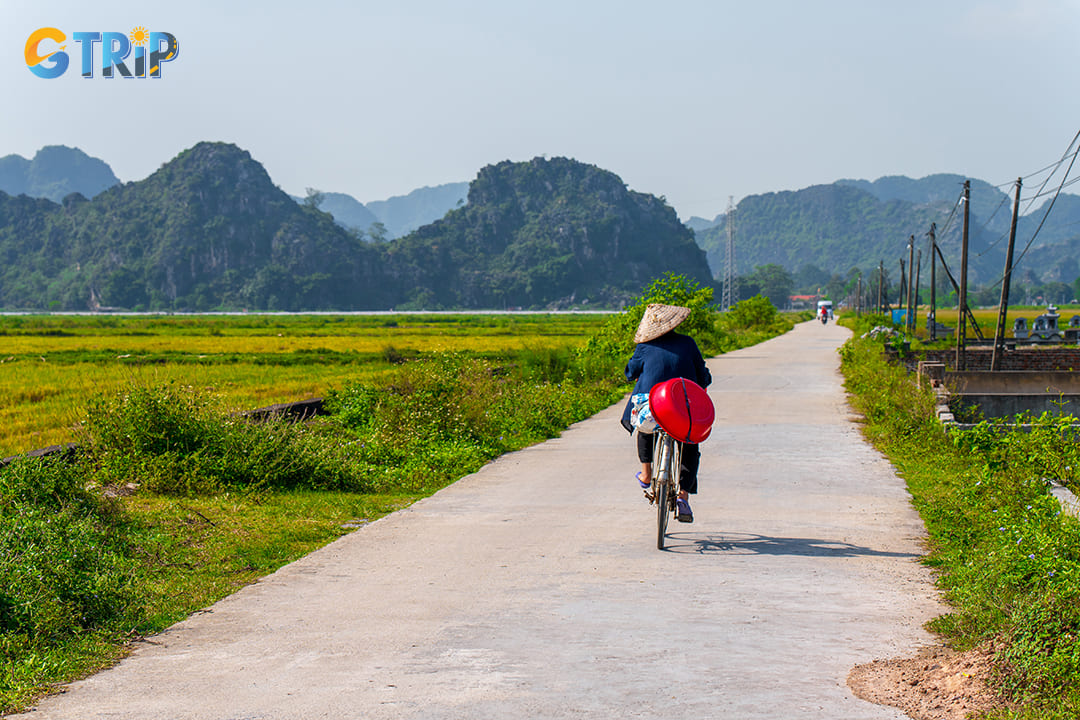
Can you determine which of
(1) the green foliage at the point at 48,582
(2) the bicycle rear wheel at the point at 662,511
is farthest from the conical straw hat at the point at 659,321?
(1) the green foliage at the point at 48,582

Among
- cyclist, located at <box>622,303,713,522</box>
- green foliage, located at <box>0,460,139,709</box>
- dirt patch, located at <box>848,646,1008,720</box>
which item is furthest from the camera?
cyclist, located at <box>622,303,713,522</box>

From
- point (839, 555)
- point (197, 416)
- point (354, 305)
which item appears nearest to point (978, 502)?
point (839, 555)

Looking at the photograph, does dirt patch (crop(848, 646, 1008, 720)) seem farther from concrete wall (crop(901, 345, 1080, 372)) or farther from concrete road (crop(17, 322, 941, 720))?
concrete wall (crop(901, 345, 1080, 372))

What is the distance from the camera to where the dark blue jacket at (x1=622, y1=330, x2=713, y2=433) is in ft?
24.0

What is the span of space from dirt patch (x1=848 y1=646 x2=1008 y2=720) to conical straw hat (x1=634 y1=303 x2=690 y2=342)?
3.25 m

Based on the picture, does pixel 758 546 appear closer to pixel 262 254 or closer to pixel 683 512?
pixel 683 512

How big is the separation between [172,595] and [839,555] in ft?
13.7

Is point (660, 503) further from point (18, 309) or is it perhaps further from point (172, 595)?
point (18, 309)

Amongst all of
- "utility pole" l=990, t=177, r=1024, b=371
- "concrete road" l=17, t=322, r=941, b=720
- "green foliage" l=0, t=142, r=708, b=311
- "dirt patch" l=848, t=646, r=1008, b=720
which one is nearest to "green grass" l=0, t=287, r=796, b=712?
"concrete road" l=17, t=322, r=941, b=720

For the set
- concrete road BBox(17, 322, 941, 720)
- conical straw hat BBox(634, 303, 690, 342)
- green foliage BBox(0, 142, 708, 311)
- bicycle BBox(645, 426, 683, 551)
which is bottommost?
concrete road BBox(17, 322, 941, 720)

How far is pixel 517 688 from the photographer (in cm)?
418

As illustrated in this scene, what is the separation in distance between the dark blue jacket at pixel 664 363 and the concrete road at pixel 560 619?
1.12 meters

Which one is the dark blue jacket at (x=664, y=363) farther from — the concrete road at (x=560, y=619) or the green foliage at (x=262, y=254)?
the green foliage at (x=262, y=254)

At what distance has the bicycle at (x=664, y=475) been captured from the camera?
6938 mm
